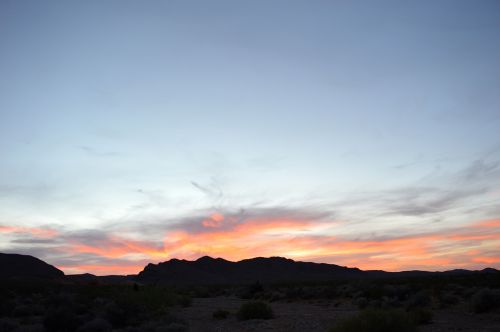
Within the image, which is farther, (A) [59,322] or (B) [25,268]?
(B) [25,268]

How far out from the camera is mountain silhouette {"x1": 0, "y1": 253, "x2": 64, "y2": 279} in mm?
134250

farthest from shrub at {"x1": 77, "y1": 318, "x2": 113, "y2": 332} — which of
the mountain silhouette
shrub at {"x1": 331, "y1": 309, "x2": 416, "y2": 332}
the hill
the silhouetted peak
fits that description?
the silhouetted peak

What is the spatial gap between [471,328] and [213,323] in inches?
494

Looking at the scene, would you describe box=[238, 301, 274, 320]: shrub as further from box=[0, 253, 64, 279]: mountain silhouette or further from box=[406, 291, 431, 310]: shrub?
box=[0, 253, 64, 279]: mountain silhouette

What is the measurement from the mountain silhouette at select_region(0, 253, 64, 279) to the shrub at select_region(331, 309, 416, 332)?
135 meters

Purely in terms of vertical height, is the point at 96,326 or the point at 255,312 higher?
the point at 255,312

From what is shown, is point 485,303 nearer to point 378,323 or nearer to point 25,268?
point 378,323

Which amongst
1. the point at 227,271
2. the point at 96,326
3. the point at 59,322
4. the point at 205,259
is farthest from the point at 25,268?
the point at 96,326

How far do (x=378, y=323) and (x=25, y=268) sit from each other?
151m

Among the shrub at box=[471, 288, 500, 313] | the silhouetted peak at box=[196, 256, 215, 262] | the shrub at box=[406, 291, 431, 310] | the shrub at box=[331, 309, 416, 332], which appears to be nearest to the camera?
the shrub at box=[331, 309, 416, 332]

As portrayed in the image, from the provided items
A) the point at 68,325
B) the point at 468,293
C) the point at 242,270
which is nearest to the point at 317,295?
the point at 468,293

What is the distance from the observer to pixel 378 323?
43.8ft

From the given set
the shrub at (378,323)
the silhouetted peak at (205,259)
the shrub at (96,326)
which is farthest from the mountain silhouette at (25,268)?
the shrub at (378,323)

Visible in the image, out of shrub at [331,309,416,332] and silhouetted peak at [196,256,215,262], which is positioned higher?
silhouetted peak at [196,256,215,262]
